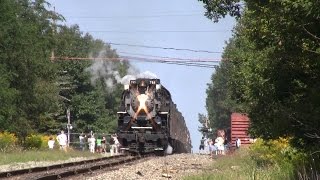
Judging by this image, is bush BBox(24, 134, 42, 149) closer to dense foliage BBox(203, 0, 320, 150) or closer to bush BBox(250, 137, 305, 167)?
bush BBox(250, 137, 305, 167)

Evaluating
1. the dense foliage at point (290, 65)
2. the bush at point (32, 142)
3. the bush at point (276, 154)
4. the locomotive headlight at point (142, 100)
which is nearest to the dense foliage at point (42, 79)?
the bush at point (32, 142)

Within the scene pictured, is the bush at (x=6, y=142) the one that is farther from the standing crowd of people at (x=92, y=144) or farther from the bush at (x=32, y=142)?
the bush at (x=32, y=142)

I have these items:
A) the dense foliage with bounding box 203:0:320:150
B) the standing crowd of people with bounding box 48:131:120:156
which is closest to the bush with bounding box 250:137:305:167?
the dense foliage with bounding box 203:0:320:150

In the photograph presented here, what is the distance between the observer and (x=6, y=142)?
36.8 metres

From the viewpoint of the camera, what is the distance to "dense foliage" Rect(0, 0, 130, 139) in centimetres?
3956

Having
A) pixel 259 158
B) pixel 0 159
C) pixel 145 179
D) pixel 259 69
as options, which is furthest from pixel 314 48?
pixel 0 159

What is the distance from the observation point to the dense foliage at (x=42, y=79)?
39562 mm

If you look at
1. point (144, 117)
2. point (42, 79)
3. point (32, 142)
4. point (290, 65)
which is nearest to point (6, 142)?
point (32, 142)

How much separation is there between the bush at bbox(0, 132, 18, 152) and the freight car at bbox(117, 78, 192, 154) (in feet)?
22.0

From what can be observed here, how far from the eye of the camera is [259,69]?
14273mm

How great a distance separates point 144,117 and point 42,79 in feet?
56.2

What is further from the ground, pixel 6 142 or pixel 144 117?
pixel 144 117

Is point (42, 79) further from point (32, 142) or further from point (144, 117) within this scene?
point (144, 117)

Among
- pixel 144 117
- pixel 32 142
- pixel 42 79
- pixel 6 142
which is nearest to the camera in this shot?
pixel 144 117
